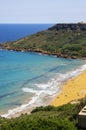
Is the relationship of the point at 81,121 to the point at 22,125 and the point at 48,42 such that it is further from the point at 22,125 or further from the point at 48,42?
the point at 48,42

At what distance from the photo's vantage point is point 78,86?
52406 mm

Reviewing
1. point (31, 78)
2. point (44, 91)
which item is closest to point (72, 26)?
point (31, 78)

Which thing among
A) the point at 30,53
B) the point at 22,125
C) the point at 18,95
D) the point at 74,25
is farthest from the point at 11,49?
the point at 22,125

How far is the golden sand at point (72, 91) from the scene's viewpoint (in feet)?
143

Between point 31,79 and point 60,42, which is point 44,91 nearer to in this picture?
point 31,79

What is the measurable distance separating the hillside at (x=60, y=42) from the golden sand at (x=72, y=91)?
37.6m

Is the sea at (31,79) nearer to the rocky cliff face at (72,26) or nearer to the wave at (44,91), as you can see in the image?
the wave at (44,91)

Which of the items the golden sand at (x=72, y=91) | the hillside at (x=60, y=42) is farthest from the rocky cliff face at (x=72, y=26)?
the golden sand at (x=72, y=91)

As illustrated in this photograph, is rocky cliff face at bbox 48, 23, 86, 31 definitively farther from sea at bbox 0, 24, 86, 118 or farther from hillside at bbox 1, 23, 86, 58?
sea at bbox 0, 24, 86, 118

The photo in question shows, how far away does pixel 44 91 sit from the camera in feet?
162

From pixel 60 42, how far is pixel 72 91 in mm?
64996

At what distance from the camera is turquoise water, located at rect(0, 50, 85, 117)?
44375 mm

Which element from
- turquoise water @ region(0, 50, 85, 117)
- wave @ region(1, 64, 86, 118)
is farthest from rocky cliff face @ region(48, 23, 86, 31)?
wave @ region(1, 64, 86, 118)

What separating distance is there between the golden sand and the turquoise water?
116 cm
